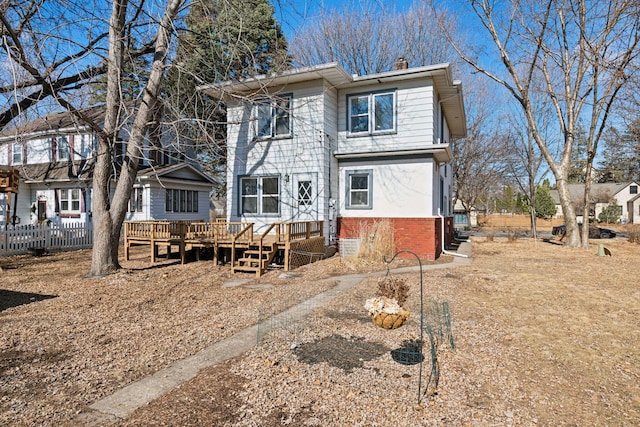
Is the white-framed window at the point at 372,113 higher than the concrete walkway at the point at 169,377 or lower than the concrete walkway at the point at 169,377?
higher

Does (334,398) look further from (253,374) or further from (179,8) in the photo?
(179,8)

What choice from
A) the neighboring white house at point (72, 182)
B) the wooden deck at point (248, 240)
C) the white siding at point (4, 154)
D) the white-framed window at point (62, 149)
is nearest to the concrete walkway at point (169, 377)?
the wooden deck at point (248, 240)

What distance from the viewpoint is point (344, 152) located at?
12969 millimetres

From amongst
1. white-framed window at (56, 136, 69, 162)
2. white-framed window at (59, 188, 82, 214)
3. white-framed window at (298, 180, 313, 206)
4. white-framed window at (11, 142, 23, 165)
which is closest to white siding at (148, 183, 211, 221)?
white-framed window at (59, 188, 82, 214)

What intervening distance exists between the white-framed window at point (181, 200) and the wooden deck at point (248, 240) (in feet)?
23.0

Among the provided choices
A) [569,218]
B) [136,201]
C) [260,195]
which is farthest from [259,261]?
[569,218]

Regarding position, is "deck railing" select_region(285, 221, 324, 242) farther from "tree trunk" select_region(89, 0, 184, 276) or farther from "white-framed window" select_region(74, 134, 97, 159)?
"white-framed window" select_region(74, 134, 97, 159)

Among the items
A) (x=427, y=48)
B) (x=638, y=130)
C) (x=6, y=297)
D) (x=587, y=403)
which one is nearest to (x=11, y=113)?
(x=6, y=297)

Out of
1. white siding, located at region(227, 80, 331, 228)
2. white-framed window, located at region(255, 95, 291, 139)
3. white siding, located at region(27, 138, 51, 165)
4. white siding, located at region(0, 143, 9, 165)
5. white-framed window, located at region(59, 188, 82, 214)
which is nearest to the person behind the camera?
white siding, located at region(227, 80, 331, 228)

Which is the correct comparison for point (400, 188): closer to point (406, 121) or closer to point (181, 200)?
point (406, 121)

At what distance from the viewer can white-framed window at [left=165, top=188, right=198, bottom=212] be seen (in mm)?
19797

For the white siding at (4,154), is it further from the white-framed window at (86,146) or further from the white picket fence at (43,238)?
the white picket fence at (43,238)

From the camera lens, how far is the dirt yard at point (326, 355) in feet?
10.7

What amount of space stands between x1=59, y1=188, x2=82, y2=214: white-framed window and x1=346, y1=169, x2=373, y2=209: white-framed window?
14838 millimetres
